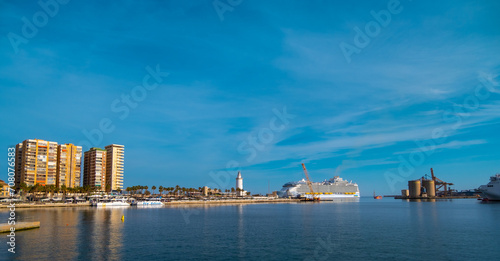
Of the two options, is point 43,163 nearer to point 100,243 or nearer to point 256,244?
point 100,243

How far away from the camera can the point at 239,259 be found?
101ft

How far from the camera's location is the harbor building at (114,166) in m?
173

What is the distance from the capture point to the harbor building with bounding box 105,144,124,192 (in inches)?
6816

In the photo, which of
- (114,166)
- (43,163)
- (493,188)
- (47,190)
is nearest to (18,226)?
(47,190)

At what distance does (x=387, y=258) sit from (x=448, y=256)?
5884 millimetres

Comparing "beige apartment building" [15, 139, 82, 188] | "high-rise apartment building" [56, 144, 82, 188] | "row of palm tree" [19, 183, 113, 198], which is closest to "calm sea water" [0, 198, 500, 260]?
"row of palm tree" [19, 183, 113, 198]

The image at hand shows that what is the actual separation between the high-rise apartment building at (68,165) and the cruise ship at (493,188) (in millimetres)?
A: 180103

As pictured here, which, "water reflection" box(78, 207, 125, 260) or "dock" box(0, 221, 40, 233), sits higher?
"dock" box(0, 221, 40, 233)

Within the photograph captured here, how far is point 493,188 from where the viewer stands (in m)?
142

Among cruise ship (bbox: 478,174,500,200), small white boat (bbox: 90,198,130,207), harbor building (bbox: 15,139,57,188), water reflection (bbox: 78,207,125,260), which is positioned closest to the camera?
water reflection (bbox: 78,207,125,260)

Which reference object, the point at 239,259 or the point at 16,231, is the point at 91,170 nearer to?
the point at 16,231

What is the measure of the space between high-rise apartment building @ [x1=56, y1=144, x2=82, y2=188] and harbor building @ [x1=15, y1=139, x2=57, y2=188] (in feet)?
14.9

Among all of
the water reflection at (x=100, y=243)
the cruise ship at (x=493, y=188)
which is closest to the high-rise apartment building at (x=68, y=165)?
the water reflection at (x=100, y=243)

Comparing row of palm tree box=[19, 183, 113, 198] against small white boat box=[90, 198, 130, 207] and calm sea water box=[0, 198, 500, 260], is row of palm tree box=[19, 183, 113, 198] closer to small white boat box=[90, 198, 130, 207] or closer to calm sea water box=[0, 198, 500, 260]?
small white boat box=[90, 198, 130, 207]
